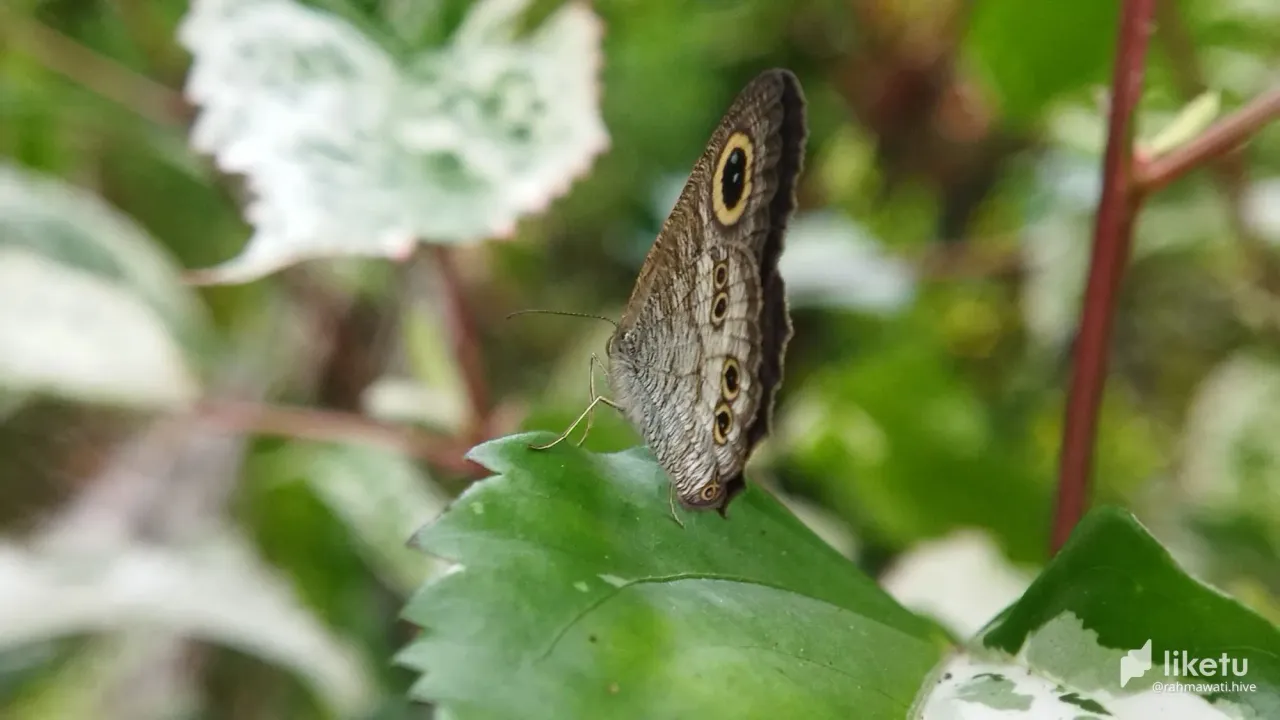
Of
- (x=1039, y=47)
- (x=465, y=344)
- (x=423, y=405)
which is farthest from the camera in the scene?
(x=1039, y=47)

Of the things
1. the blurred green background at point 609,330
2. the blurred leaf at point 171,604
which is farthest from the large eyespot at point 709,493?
the blurred leaf at point 171,604

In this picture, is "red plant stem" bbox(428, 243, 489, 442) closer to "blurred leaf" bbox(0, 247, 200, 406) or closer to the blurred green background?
the blurred green background

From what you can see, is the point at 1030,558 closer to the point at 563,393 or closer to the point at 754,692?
the point at 563,393

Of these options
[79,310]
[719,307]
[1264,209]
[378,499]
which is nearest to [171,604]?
[378,499]

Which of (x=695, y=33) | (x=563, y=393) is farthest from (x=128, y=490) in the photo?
(x=695, y=33)

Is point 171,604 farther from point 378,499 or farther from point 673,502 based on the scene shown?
point 673,502
